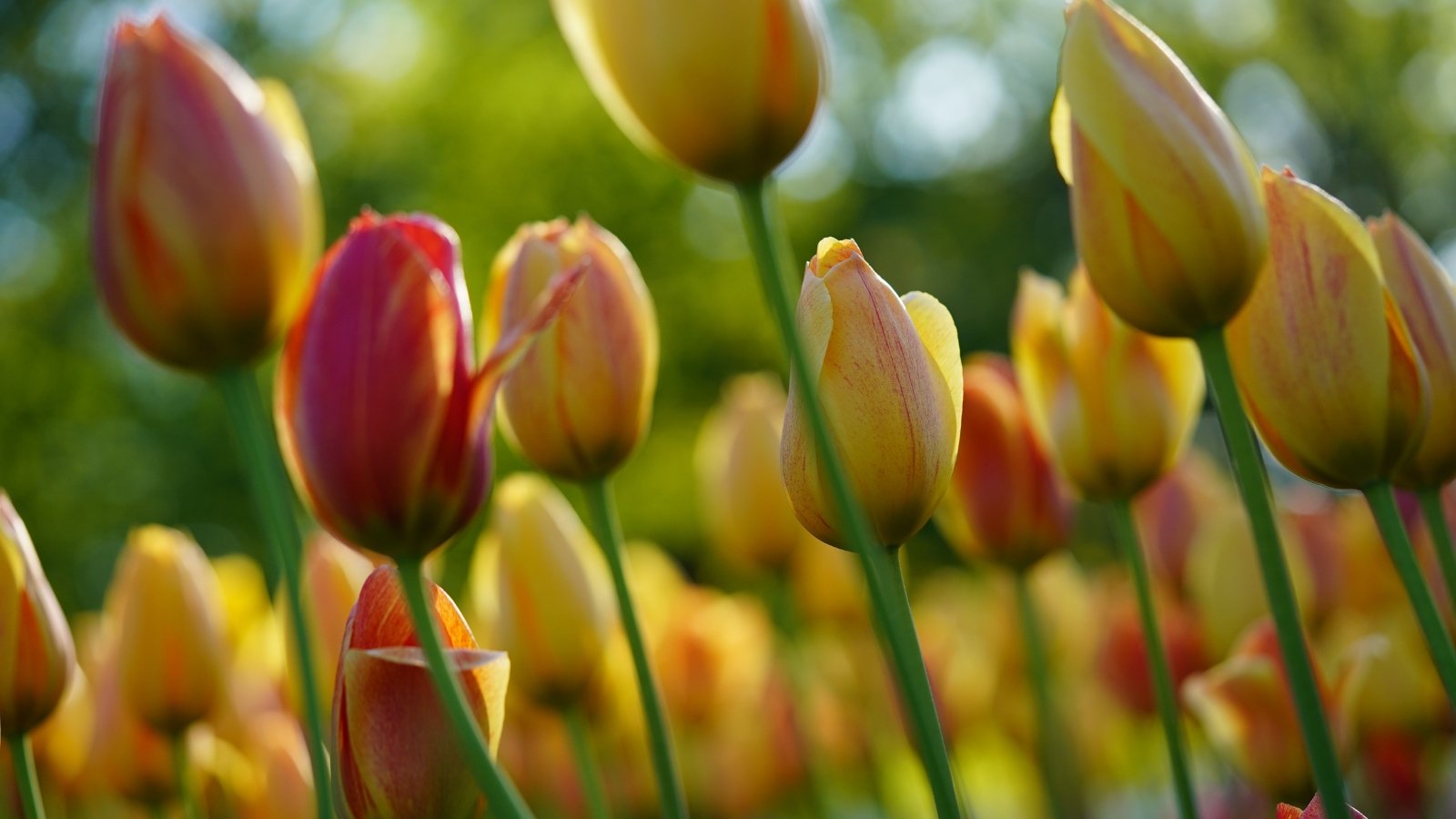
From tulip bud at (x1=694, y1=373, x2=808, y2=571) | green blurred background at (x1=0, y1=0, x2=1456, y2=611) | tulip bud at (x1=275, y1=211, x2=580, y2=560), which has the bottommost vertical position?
green blurred background at (x1=0, y1=0, x2=1456, y2=611)

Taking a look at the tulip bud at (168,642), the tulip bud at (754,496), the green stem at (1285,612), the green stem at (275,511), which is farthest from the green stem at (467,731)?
the tulip bud at (754,496)

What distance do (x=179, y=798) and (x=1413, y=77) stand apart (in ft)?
35.3

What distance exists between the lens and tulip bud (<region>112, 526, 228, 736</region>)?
3.27ft

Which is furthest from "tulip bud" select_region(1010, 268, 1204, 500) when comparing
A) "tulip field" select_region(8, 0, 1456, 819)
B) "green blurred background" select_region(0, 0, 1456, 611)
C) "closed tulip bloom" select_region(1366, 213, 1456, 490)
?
"green blurred background" select_region(0, 0, 1456, 611)

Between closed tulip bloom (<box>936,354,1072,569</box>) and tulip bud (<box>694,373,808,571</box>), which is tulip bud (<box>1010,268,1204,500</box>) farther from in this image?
tulip bud (<box>694,373,808,571</box>)

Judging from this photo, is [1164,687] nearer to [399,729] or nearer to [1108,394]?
[1108,394]

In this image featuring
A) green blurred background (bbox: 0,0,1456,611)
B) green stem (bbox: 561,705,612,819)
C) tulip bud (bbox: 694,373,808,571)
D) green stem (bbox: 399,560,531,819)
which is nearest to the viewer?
green stem (bbox: 399,560,531,819)

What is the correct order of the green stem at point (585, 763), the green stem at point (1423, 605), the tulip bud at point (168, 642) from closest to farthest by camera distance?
the green stem at point (1423, 605)
the green stem at point (585, 763)
the tulip bud at point (168, 642)

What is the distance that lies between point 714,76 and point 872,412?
0.55ft

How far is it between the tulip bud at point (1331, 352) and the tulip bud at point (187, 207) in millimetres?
477

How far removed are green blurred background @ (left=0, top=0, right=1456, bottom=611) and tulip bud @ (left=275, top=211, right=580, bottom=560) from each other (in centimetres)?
691

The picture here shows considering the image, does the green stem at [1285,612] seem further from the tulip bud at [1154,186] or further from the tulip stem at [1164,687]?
the tulip stem at [1164,687]

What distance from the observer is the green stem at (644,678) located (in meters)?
0.76

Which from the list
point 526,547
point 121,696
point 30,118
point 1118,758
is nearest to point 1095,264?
point 526,547
